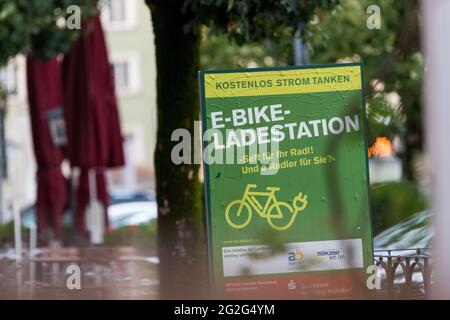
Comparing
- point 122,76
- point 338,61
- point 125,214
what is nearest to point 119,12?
point 122,76

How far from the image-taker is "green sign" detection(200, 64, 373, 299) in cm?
663

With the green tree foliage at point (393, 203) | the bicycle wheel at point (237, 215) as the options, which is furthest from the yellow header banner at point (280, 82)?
the green tree foliage at point (393, 203)

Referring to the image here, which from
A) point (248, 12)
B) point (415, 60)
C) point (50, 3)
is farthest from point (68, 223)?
point (248, 12)

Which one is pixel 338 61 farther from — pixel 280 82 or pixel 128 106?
pixel 128 106

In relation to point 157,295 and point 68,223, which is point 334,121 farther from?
point 68,223

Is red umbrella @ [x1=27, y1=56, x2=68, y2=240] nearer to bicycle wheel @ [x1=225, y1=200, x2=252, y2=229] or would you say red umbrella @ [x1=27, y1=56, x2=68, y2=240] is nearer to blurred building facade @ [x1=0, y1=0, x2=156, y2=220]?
bicycle wheel @ [x1=225, y1=200, x2=252, y2=229]

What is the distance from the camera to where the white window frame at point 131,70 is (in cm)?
3700

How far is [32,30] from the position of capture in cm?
1361

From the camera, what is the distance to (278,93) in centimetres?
667

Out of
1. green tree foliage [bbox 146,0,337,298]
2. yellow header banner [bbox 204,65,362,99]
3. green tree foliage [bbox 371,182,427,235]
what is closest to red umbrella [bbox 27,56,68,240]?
green tree foliage [bbox 371,182,427,235]

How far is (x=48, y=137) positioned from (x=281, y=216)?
24.5ft

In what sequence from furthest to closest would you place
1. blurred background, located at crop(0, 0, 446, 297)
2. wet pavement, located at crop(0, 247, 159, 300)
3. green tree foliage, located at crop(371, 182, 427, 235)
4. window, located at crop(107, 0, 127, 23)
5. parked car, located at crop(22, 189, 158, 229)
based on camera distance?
window, located at crop(107, 0, 127, 23)
parked car, located at crop(22, 189, 158, 229)
green tree foliage, located at crop(371, 182, 427, 235)
wet pavement, located at crop(0, 247, 159, 300)
blurred background, located at crop(0, 0, 446, 297)

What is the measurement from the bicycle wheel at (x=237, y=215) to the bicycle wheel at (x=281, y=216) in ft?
0.45

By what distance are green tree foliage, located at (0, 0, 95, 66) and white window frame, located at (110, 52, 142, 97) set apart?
2297cm
